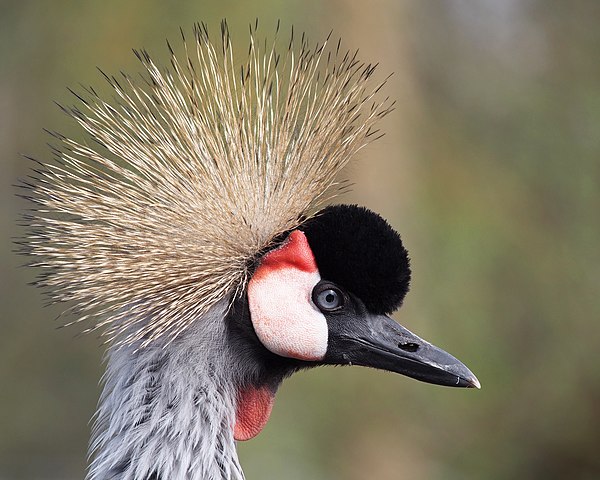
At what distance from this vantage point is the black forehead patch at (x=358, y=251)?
1.61 meters

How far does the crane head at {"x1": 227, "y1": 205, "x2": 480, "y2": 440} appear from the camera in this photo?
5.32ft

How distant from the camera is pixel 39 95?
15.6ft

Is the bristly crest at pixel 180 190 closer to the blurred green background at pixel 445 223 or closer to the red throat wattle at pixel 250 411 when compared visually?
the red throat wattle at pixel 250 411

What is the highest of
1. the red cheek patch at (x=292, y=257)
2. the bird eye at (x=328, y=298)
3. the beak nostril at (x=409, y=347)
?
the red cheek patch at (x=292, y=257)

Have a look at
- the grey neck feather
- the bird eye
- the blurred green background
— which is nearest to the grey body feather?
the grey neck feather

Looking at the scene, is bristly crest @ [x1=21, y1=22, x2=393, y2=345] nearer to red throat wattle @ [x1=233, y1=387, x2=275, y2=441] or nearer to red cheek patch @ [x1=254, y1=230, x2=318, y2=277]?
red cheek patch @ [x1=254, y1=230, x2=318, y2=277]

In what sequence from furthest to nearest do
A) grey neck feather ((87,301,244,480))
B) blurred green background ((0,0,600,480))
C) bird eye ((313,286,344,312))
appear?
1. blurred green background ((0,0,600,480))
2. bird eye ((313,286,344,312))
3. grey neck feather ((87,301,244,480))

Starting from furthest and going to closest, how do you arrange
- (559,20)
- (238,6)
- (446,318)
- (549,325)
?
(559,20)
(549,325)
(446,318)
(238,6)

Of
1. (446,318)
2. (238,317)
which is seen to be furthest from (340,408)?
(238,317)

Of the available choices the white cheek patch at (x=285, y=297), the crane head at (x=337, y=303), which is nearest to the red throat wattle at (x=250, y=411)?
the crane head at (x=337, y=303)

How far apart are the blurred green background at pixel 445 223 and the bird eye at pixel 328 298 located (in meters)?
2.46

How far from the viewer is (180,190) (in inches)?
63.3

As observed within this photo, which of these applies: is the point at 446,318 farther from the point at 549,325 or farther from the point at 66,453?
the point at 66,453

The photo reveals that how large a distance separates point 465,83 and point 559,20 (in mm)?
667
